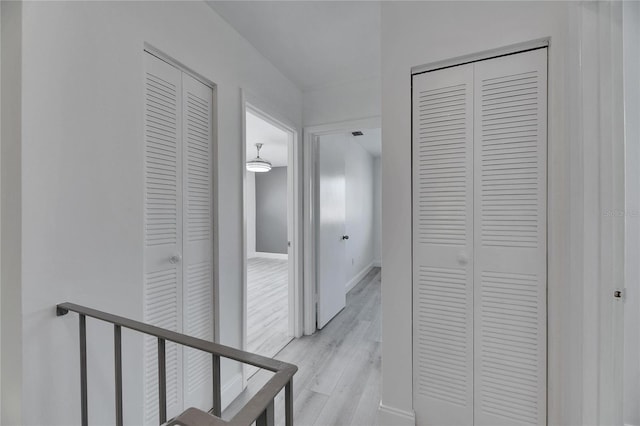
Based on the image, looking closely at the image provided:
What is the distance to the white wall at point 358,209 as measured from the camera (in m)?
4.59

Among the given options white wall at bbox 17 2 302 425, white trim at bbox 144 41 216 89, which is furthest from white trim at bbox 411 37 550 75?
white wall at bbox 17 2 302 425

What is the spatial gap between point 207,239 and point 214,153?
56cm

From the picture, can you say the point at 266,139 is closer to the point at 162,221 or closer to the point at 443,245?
the point at 162,221

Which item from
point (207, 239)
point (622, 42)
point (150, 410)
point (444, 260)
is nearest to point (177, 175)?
point (207, 239)

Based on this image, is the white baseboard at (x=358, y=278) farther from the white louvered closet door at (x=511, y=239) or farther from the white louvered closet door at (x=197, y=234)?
the white louvered closet door at (x=511, y=239)

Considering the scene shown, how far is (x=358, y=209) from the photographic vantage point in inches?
203

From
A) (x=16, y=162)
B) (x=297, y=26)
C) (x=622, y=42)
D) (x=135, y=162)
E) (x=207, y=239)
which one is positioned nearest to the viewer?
(x=16, y=162)

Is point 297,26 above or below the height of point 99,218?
above

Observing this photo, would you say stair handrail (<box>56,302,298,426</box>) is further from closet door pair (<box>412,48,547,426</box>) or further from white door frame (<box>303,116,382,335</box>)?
white door frame (<box>303,116,382,335</box>)

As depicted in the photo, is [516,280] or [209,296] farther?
[209,296]

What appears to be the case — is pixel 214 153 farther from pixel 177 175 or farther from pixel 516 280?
pixel 516 280

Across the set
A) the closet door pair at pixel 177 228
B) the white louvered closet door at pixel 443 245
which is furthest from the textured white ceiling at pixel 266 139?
the white louvered closet door at pixel 443 245

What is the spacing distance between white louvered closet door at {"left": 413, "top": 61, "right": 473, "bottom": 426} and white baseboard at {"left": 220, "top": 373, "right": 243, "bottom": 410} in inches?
46.5

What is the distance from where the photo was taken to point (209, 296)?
Answer: 1853 mm
